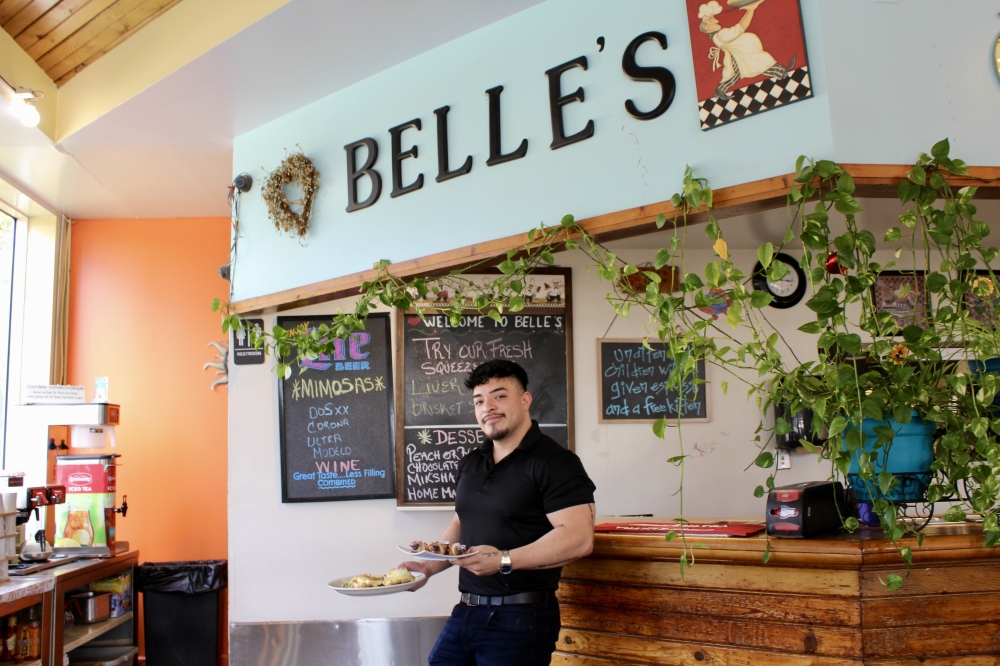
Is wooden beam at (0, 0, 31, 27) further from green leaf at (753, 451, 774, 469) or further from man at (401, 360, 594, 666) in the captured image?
green leaf at (753, 451, 774, 469)

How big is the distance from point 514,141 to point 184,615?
3271 mm

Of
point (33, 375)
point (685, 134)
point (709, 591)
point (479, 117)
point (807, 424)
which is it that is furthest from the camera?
point (33, 375)

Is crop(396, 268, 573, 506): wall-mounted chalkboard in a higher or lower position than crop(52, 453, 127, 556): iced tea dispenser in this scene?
higher

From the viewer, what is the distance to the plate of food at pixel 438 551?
2479mm

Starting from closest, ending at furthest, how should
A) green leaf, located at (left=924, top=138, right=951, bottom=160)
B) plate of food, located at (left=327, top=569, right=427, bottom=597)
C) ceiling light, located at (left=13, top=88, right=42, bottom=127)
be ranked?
green leaf, located at (left=924, top=138, right=951, bottom=160)
plate of food, located at (left=327, top=569, right=427, bottom=597)
ceiling light, located at (left=13, top=88, right=42, bottom=127)

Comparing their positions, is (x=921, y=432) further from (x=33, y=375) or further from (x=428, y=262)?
(x=33, y=375)

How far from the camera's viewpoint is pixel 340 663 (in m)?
3.94

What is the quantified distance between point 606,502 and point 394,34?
2.51 metres

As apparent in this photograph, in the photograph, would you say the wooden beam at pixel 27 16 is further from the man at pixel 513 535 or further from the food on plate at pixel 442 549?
the food on plate at pixel 442 549

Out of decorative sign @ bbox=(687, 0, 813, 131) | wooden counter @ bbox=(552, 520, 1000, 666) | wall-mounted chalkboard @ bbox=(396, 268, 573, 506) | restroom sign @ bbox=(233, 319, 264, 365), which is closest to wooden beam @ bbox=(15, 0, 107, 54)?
restroom sign @ bbox=(233, 319, 264, 365)

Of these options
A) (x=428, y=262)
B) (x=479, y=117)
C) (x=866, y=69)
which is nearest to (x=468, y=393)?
(x=428, y=262)

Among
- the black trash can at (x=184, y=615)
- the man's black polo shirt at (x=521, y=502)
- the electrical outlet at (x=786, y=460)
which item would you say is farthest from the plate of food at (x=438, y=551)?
the black trash can at (x=184, y=615)

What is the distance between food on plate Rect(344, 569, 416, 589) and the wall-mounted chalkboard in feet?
3.90

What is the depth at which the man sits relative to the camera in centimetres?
251
